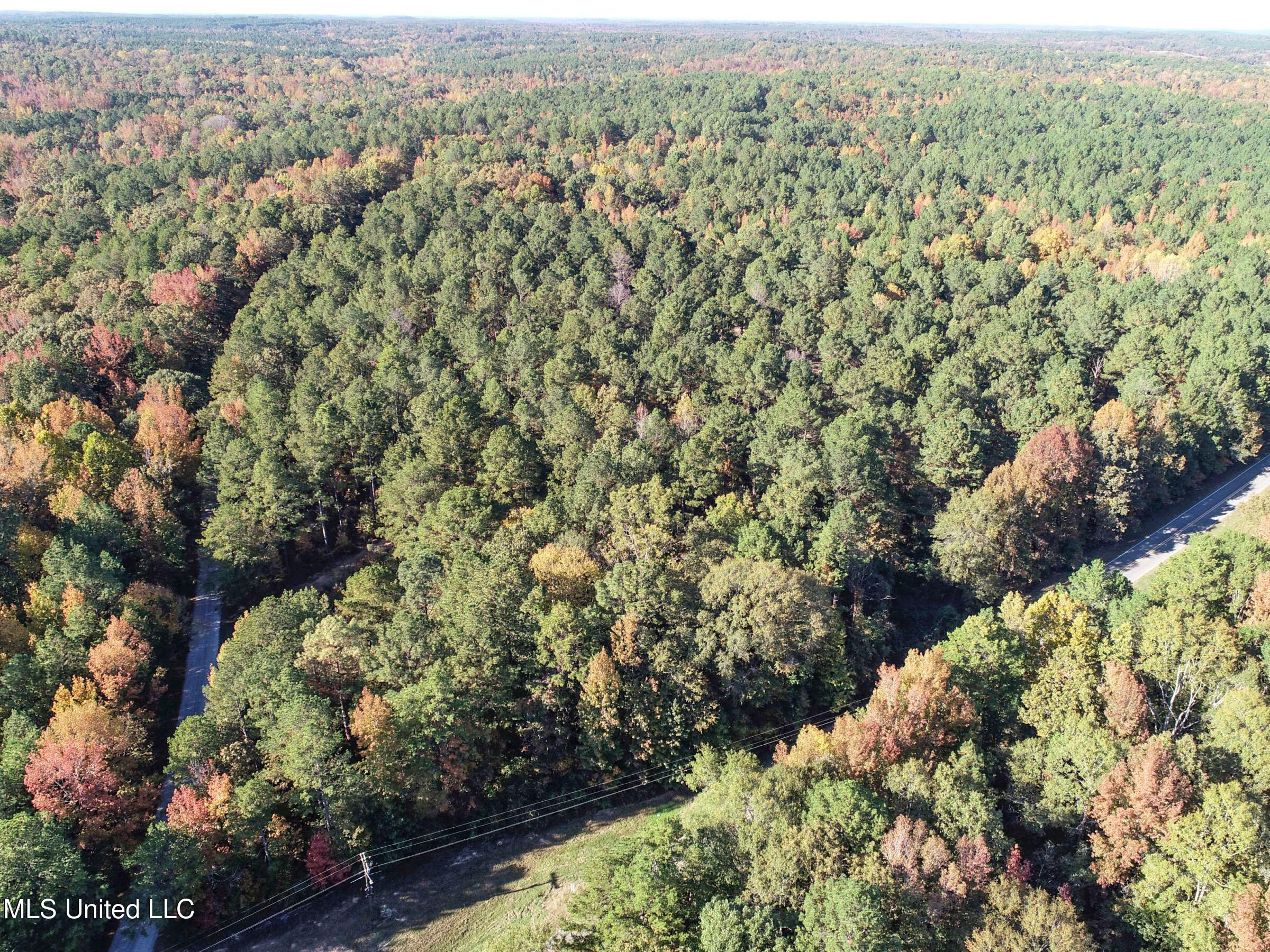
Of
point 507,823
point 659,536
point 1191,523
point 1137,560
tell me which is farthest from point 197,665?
point 1191,523

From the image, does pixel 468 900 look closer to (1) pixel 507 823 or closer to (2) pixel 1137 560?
(1) pixel 507 823

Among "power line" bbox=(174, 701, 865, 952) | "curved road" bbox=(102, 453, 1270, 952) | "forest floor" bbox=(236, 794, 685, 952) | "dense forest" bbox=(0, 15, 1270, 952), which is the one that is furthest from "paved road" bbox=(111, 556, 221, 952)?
"forest floor" bbox=(236, 794, 685, 952)

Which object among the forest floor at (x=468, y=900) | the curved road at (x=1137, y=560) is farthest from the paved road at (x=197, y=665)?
the forest floor at (x=468, y=900)

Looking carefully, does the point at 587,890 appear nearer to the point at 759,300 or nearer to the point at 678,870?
the point at 678,870

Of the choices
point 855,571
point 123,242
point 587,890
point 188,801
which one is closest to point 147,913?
point 188,801

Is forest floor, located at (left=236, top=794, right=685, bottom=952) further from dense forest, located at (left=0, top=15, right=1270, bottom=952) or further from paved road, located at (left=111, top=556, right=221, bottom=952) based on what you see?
paved road, located at (left=111, top=556, right=221, bottom=952)

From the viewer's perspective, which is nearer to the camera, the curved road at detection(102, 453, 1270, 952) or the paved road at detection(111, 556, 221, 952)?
the paved road at detection(111, 556, 221, 952)
